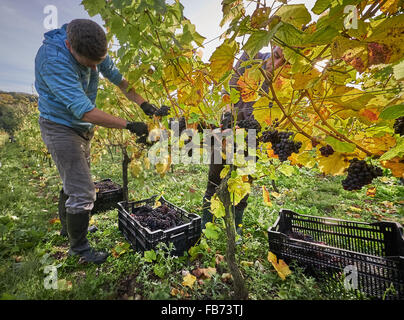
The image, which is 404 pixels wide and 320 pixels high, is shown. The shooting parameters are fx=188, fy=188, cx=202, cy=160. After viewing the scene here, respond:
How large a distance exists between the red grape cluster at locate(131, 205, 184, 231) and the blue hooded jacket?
42.8 inches

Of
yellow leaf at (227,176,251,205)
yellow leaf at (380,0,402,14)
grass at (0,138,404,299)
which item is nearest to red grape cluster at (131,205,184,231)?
grass at (0,138,404,299)

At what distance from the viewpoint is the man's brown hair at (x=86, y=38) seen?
1388 mm

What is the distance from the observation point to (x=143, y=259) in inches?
62.6

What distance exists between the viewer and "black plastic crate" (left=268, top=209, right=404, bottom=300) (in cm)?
116

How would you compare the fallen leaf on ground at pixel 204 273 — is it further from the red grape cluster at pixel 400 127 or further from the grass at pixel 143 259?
the red grape cluster at pixel 400 127

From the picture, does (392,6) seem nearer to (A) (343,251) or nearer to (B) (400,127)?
(B) (400,127)

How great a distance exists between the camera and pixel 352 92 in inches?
28.1

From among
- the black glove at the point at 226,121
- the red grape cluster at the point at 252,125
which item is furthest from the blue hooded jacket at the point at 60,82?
the red grape cluster at the point at 252,125

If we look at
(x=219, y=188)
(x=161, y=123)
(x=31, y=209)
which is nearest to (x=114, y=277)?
(x=219, y=188)

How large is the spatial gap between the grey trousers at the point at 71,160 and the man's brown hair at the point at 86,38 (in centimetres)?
66

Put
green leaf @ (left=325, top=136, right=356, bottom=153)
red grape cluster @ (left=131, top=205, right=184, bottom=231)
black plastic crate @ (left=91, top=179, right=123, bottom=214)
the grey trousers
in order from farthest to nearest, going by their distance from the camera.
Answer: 1. black plastic crate @ (left=91, top=179, right=123, bottom=214)
2. red grape cluster @ (left=131, top=205, right=184, bottom=231)
3. the grey trousers
4. green leaf @ (left=325, top=136, right=356, bottom=153)

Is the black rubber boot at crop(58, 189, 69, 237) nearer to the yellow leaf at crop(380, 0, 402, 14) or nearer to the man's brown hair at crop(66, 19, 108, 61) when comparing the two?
the man's brown hair at crop(66, 19, 108, 61)

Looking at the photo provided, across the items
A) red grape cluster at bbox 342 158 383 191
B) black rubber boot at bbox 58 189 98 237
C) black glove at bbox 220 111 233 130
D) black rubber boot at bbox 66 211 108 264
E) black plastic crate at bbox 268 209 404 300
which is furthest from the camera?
black rubber boot at bbox 58 189 98 237
